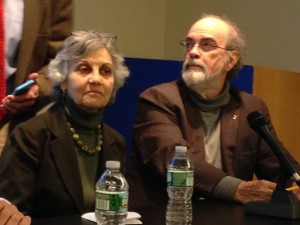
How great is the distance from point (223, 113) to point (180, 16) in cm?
230

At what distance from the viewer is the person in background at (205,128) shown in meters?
2.36

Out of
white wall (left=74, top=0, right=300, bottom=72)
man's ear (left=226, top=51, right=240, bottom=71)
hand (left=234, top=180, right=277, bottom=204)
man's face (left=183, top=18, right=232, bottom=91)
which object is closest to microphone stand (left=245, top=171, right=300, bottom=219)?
hand (left=234, top=180, right=277, bottom=204)

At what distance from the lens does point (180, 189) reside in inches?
80.9

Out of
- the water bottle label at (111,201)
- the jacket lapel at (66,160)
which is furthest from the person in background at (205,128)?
the water bottle label at (111,201)

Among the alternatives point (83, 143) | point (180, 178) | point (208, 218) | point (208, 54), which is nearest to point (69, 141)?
point (83, 143)

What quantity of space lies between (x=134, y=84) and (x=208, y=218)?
1378 millimetres

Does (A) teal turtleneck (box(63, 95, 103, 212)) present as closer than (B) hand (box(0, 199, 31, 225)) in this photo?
No

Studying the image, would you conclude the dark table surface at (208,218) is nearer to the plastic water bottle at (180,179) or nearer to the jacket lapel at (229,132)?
the plastic water bottle at (180,179)

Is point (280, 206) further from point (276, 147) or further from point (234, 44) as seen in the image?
point (234, 44)

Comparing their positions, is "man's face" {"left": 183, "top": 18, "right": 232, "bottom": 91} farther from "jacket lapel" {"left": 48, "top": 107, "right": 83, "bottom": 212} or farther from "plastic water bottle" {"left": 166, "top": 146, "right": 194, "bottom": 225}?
"jacket lapel" {"left": 48, "top": 107, "right": 83, "bottom": 212}

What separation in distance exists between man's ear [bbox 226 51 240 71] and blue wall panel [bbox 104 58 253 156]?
0.44 m

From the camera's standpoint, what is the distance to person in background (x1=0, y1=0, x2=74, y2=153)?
7.07 ft

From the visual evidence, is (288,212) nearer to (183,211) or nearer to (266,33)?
(183,211)

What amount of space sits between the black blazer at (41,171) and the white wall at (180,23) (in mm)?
2114
